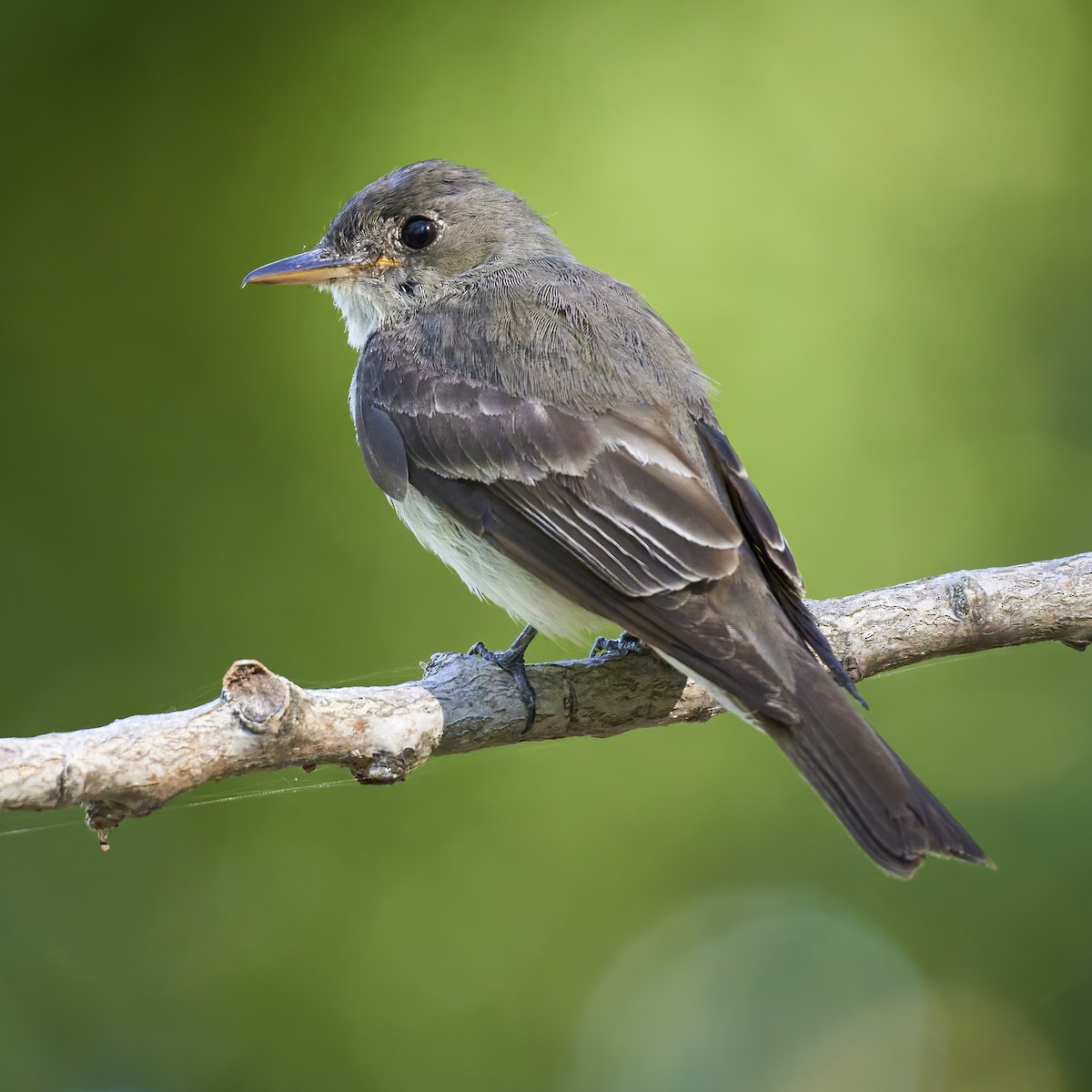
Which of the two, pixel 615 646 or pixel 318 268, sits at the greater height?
pixel 318 268

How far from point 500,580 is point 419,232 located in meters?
1.23

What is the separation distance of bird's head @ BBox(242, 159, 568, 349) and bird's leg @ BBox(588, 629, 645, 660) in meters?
1.13

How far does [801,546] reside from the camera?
470 centimetres

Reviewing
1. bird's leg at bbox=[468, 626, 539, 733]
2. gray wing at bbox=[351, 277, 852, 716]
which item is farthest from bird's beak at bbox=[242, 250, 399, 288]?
bird's leg at bbox=[468, 626, 539, 733]

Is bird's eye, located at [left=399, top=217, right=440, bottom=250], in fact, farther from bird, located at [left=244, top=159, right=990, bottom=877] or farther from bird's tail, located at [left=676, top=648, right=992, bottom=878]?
bird's tail, located at [left=676, top=648, right=992, bottom=878]

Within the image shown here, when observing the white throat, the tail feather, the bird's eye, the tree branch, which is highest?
the bird's eye

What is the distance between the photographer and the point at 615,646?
11.1 feet

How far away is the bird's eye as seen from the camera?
12.9 ft

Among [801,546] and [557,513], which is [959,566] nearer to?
[801,546]

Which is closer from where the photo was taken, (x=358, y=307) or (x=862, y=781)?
(x=862, y=781)

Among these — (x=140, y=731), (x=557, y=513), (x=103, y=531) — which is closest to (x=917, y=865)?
(x=557, y=513)

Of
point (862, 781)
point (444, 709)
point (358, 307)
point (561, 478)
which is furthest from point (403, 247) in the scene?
point (862, 781)

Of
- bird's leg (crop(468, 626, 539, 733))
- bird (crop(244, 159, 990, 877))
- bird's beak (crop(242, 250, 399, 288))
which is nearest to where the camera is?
bird (crop(244, 159, 990, 877))

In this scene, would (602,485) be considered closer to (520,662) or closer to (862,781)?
(520,662)
